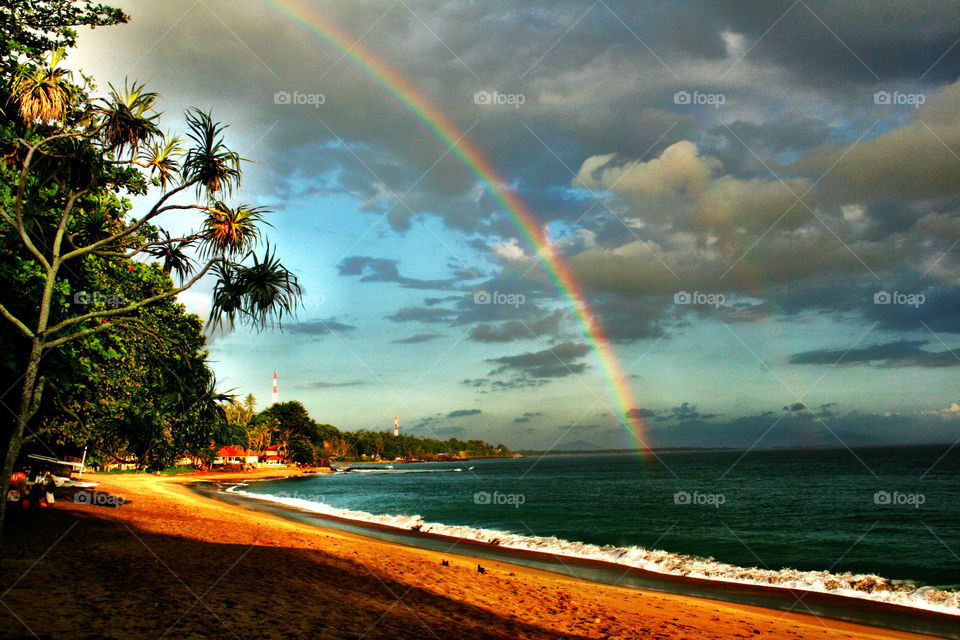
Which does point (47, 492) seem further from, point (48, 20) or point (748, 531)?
point (748, 531)

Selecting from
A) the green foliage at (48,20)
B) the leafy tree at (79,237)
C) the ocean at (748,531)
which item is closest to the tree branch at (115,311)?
the leafy tree at (79,237)

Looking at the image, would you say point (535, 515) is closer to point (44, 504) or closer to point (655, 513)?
point (655, 513)

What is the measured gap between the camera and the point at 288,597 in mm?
9414

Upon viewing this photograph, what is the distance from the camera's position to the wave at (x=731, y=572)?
1620cm

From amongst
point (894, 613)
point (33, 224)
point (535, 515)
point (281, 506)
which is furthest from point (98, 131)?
point (281, 506)


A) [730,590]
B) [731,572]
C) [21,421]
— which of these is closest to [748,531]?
[731,572]

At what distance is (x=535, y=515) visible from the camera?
126ft

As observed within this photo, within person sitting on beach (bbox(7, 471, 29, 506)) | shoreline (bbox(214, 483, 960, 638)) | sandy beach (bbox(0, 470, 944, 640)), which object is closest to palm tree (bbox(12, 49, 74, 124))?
sandy beach (bbox(0, 470, 944, 640))

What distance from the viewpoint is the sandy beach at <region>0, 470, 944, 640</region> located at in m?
7.39

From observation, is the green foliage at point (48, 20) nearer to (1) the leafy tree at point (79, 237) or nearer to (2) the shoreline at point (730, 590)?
(1) the leafy tree at point (79, 237)

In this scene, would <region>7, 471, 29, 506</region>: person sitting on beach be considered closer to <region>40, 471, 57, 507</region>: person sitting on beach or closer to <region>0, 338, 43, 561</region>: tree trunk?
<region>40, 471, 57, 507</region>: person sitting on beach

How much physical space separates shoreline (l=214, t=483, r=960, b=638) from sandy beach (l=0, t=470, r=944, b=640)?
116 cm

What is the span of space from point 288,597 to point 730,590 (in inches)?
538

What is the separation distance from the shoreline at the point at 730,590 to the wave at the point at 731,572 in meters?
0.40
